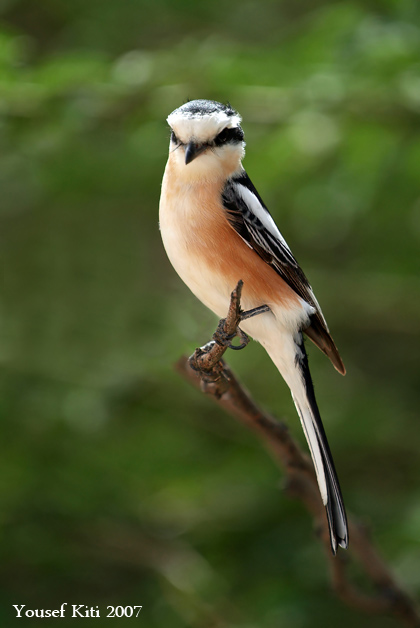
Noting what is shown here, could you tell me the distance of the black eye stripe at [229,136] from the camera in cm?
264

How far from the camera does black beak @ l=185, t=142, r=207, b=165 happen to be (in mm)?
2469

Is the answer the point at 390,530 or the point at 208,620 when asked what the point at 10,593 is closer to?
the point at 208,620

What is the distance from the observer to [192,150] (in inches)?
98.9

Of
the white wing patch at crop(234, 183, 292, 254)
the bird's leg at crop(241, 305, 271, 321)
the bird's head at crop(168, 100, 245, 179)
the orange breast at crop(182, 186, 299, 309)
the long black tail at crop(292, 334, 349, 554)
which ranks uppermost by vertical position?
the bird's head at crop(168, 100, 245, 179)

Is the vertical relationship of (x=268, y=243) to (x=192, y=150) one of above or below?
below

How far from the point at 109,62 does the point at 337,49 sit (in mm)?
1195

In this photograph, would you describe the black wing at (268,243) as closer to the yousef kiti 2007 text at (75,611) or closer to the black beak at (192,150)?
the black beak at (192,150)

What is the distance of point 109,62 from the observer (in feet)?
12.8

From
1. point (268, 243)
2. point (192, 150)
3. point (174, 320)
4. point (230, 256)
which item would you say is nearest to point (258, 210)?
point (268, 243)

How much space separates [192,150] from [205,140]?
9 centimetres

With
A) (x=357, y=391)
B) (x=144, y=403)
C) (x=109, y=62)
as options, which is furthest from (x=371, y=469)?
(x=109, y=62)

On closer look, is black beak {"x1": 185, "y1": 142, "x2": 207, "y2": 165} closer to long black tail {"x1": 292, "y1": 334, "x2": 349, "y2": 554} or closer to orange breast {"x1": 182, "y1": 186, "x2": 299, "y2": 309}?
orange breast {"x1": 182, "y1": 186, "x2": 299, "y2": 309}

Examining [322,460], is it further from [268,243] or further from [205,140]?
[205,140]

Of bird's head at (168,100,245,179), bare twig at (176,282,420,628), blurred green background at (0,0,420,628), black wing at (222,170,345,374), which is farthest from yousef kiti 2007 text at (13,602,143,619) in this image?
bird's head at (168,100,245,179)
